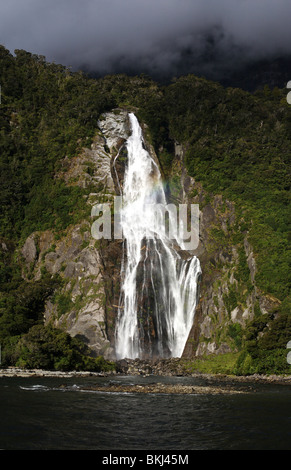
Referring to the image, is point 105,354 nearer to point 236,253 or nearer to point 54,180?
point 236,253

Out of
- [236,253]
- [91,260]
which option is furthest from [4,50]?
[236,253]

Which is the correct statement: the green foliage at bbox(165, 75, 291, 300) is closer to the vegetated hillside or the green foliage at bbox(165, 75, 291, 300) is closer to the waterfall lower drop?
the vegetated hillside

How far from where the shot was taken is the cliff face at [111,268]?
171ft

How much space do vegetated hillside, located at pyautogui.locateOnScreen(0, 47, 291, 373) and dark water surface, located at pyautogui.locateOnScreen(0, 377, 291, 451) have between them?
691 inches

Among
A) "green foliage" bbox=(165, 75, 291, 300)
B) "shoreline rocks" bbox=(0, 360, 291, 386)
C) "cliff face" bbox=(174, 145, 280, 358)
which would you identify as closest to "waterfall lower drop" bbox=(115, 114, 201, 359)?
"cliff face" bbox=(174, 145, 280, 358)

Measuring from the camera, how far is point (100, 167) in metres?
80.1

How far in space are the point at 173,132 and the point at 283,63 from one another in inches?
3353

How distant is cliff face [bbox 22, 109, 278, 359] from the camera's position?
52062 millimetres

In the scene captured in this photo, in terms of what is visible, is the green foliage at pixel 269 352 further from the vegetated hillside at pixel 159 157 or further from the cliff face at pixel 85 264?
the cliff face at pixel 85 264

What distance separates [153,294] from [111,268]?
846 centimetres

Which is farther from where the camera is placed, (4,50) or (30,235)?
(4,50)

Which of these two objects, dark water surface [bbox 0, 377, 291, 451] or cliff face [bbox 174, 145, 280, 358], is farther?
cliff face [bbox 174, 145, 280, 358]

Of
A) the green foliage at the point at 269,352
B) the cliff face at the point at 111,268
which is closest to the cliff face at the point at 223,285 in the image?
the cliff face at the point at 111,268

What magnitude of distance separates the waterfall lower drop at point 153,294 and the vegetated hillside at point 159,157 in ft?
26.3
